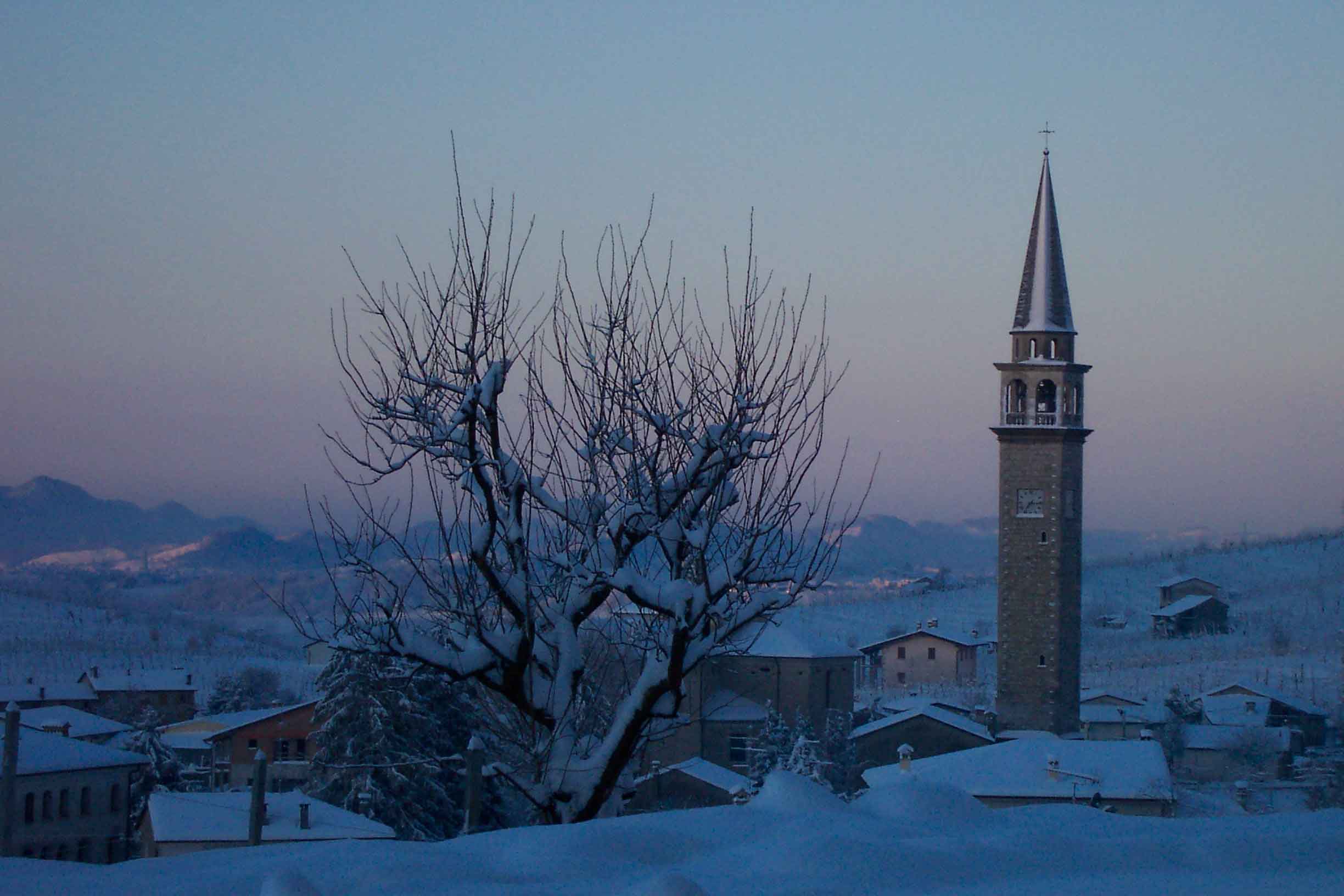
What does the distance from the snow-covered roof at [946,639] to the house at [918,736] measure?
17.3 meters

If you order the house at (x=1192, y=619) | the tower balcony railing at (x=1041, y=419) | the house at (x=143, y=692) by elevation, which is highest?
the tower balcony railing at (x=1041, y=419)

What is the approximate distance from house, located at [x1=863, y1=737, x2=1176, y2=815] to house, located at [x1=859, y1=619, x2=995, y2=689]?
25.6 metres

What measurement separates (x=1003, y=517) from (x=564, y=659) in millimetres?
31568

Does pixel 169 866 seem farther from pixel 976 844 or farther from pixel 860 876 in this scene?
pixel 976 844

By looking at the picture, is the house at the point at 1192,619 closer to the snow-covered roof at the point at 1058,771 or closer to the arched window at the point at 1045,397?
the arched window at the point at 1045,397

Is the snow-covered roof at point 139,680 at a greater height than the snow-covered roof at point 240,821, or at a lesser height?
lesser

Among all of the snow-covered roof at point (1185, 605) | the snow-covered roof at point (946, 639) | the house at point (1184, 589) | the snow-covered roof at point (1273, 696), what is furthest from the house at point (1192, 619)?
the snow-covered roof at point (1273, 696)

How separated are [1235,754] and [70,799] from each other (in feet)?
80.7

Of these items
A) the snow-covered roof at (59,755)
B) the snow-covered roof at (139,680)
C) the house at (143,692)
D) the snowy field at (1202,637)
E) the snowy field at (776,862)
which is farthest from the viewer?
the snowy field at (1202,637)

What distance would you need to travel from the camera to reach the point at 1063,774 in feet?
76.6

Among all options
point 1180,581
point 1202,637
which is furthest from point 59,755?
point 1180,581

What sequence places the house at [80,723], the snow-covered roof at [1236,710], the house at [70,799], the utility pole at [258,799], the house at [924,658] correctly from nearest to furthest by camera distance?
the utility pole at [258,799], the house at [70,799], the house at [80,723], the snow-covered roof at [1236,710], the house at [924,658]

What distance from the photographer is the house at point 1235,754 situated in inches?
1239

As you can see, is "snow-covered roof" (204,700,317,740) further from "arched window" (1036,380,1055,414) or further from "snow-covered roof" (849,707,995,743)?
"arched window" (1036,380,1055,414)
